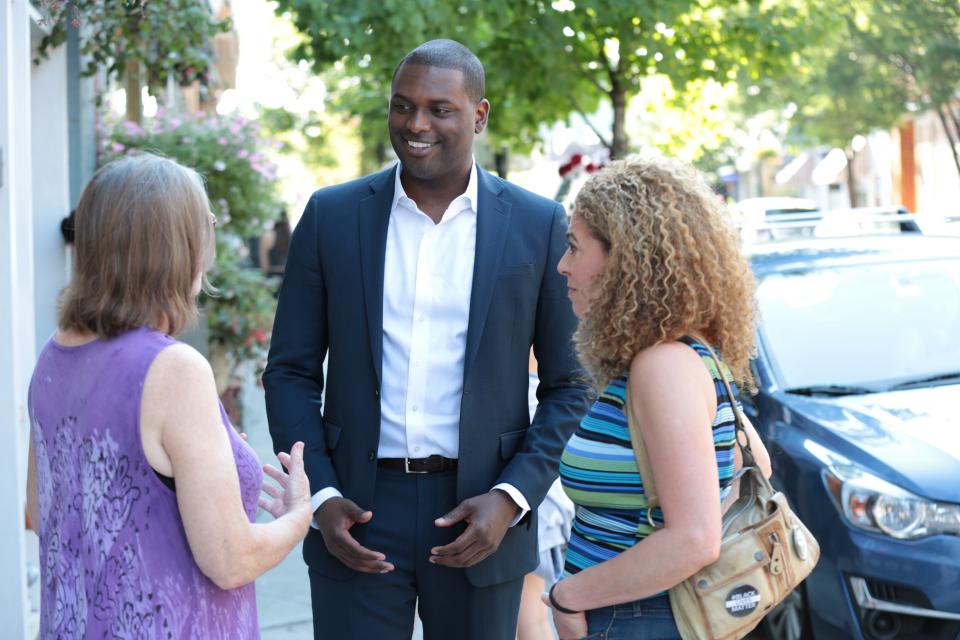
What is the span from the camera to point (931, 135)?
3634 cm

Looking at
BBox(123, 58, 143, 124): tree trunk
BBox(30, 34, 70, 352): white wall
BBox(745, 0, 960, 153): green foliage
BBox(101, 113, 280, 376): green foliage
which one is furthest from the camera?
BBox(745, 0, 960, 153): green foliage

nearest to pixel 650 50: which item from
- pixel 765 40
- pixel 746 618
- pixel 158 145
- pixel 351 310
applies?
pixel 765 40

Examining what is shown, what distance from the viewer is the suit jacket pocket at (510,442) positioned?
324cm

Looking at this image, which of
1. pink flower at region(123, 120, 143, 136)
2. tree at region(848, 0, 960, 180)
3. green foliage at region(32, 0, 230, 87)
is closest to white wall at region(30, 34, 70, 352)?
green foliage at region(32, 0, 230, 87)

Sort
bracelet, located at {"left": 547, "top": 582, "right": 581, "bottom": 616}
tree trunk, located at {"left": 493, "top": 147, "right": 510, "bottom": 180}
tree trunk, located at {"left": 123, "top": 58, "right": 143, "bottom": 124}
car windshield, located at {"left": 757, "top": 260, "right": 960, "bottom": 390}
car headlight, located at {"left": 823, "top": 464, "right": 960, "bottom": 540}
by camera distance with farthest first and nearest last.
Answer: tree trunk, located at {"left": 493, "top": 147, "right": 510, "bottom": 180}, tree trunk, located at {"left": 123, "top": 58, "right": 143, "bottom": 124}, car windshield, located at {"left": 757, "top": 260, "right": 960, "bottom": 390}, car headlight, located at {"left": 823, "top": 464, "right": 960, "bottom": 540}, bracelet, located at {"left": 547, "top": 582, "right": 581, "bottom": 616}

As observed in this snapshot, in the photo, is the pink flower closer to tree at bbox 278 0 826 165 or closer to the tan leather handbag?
tree at bbox 278 0 826 165

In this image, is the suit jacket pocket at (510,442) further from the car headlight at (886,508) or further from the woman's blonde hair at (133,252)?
the car headlight at (886,508)

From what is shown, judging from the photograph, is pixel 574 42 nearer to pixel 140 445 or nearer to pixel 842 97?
pixel 140 445

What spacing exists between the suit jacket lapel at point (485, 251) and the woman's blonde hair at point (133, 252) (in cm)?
92

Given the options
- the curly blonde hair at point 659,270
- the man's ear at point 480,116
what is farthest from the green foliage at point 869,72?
the curly blonde hair at point 659,270

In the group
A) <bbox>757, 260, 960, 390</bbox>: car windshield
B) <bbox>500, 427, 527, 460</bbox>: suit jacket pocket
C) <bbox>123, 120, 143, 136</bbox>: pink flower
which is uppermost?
<bbox>123, 120, 143, 136</bbox>: pink flower

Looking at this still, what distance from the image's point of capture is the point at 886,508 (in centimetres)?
439

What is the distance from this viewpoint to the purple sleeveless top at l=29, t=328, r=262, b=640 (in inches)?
90.9

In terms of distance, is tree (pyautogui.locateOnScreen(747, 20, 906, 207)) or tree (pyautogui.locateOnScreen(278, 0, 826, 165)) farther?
tree (pyautogui.locateOnScreen(747, 20, 906, 207))
